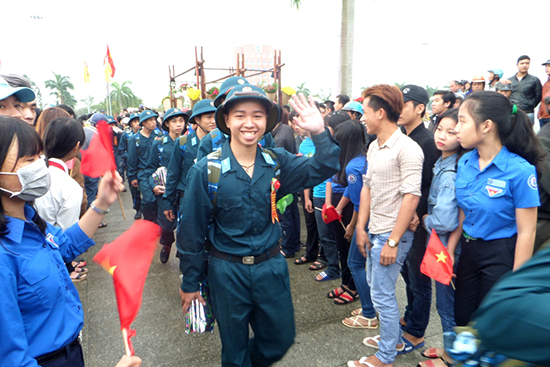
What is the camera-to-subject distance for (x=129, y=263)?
5.57ft

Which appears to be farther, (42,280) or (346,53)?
(346,53)

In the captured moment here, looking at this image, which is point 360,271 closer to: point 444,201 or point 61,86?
point 444,201

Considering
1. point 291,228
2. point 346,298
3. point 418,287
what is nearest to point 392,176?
point 418,287

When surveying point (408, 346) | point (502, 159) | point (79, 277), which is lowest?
point (79, 277)

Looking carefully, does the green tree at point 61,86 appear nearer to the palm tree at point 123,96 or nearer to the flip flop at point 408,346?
the palm tree at point 123,96

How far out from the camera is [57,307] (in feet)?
4.84

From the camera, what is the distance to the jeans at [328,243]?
4.30 metres

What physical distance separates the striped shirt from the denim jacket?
0.19 metres

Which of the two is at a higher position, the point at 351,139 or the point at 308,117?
the point at 308,117

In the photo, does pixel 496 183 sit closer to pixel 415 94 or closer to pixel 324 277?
pixel 415 94

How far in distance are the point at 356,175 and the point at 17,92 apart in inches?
116

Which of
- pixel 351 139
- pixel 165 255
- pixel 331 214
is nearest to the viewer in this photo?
pixel 351 139

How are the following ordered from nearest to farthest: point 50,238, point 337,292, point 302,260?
point 50,238
point 337,292
point 302,260

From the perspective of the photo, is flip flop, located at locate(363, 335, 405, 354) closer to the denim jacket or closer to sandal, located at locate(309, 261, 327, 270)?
the denim jacket
